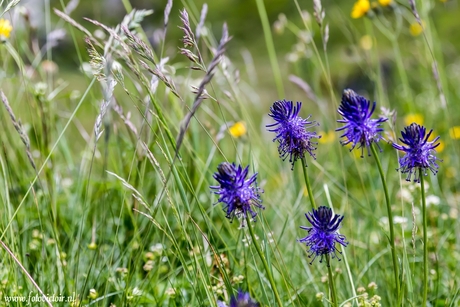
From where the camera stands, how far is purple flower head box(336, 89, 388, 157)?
3.19ft

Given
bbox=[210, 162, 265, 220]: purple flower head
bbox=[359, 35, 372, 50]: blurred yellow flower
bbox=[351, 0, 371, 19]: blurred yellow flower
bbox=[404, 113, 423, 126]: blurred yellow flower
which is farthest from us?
bbox=[359, 35, 372, 50]: blurred yellow flower

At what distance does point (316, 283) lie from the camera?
1.64 metres

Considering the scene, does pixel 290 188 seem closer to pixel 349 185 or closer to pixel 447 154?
pixel 349 185

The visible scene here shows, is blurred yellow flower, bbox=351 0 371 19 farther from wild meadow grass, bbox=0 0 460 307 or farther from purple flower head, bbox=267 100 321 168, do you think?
purple flower head, bbox=267 100 321 168

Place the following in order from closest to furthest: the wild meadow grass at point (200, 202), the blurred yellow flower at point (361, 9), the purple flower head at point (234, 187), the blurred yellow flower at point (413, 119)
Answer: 1. the purple flower head at point (234, 187)
2. the wild meadow grass at point (200, 202)
3. the blurred yellow flower at point (361, 9)
4. the blurred yellow flower at point (413, 119)

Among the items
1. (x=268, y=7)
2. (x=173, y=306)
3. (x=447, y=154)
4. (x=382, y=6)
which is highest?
(x=268, y=7)

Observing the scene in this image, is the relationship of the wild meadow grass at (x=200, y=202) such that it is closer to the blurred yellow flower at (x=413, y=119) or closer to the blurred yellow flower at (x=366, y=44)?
the blurred yellow flower at (x=413, y=119)

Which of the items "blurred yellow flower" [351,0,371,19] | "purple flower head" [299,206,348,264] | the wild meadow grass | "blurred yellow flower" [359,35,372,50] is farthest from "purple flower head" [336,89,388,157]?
"blurred yellow flower" [359,35,372,50]

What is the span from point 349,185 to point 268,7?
48161mm

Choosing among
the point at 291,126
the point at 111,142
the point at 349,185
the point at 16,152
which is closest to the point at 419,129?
the point at 291,126

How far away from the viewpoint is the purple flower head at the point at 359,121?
3.19 feet

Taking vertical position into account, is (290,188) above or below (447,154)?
below

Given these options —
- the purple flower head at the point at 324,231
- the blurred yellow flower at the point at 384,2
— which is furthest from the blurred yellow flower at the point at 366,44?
the purple flower head at the point at 324,231

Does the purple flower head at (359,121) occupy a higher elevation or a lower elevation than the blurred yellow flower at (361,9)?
lower
